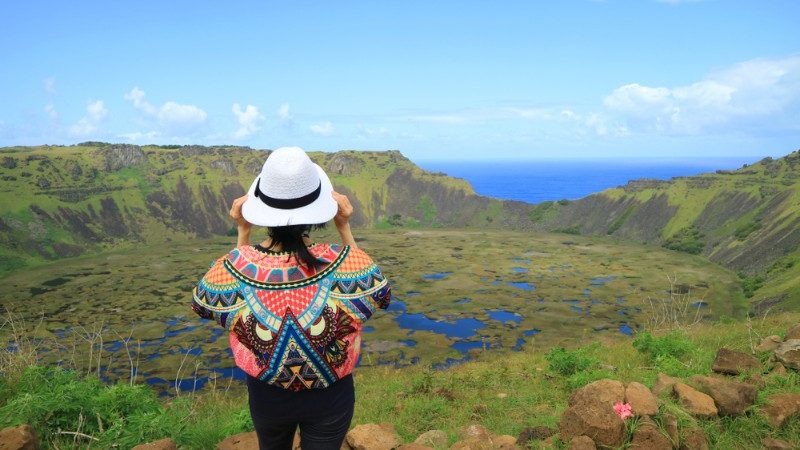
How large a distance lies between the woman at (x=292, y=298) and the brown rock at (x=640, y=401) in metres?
3.78

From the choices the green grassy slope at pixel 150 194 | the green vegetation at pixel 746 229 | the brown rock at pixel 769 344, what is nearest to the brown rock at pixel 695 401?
the brown rock at pixel 769 344

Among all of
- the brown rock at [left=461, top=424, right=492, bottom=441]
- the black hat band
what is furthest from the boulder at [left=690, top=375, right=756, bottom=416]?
the black hat band

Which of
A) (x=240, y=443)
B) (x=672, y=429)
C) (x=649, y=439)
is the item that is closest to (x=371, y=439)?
(x=240, y=443)

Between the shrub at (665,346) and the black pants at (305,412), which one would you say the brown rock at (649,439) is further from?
the shrub at (665,346)

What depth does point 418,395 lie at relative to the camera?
10.3 m

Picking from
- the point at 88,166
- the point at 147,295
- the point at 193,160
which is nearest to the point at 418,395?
the point at 147,295

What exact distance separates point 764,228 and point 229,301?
86.1 meters

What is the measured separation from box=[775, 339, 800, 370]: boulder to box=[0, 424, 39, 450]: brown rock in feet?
30.0

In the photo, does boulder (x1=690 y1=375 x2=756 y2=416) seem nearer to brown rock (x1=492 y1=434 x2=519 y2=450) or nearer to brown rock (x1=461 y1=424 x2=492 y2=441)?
brown rock (x1=492 y1=434 x2=519 y2=450)

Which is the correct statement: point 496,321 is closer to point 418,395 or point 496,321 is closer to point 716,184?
point 418,395

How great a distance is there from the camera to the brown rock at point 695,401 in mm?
5441

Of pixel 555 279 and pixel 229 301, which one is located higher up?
pixel 229 301

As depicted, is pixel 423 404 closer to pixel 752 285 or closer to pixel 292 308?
pixel 292 308

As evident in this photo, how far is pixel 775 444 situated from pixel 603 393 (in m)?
1.63
